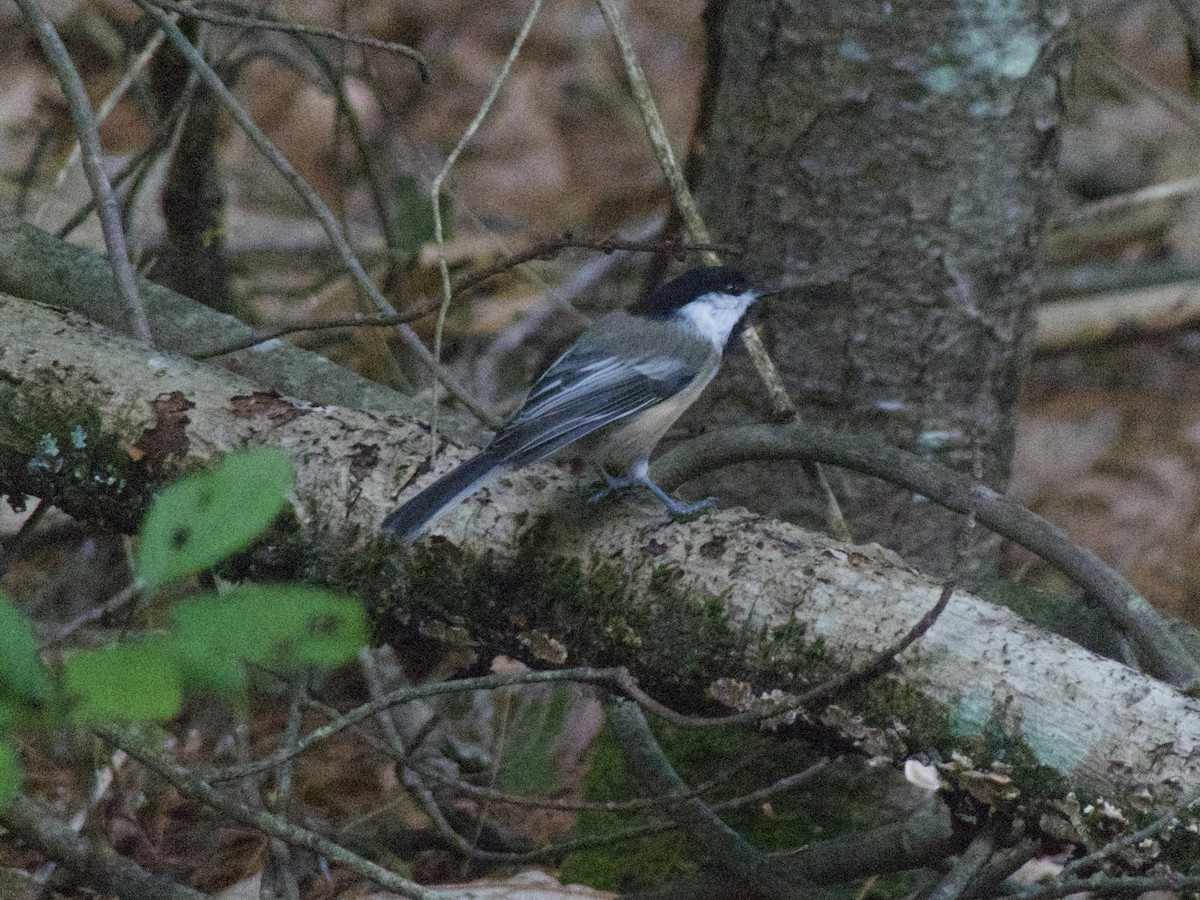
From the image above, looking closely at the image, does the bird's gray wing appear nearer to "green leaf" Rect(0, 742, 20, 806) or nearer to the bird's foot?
the bird's foot

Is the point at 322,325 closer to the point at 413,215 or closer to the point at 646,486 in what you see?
the point at 646,486

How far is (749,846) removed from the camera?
2523 millimetres

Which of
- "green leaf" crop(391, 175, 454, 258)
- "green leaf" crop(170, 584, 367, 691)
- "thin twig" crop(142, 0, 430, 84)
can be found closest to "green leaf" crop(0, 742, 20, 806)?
"green leaf" crop(170, 584, 367, 691)

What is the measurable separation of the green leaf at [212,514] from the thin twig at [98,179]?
1483 mm

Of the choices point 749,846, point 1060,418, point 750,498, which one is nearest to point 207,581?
point 749,846

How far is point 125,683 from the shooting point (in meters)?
0.98

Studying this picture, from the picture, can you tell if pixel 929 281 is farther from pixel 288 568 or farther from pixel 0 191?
pixel 0 191

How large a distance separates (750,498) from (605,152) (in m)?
4.81

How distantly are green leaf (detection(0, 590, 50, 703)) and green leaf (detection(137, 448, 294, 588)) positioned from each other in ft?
0.37

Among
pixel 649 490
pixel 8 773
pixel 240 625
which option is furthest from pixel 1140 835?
pixel 8 773

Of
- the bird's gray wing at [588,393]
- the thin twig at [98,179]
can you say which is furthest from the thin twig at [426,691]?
the thin twig at [98,179]

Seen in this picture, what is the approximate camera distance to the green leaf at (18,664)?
3.36ft

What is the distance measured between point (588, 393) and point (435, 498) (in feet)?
2.24

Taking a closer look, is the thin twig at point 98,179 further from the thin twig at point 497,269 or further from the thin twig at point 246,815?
the thin twig at point 246,815
